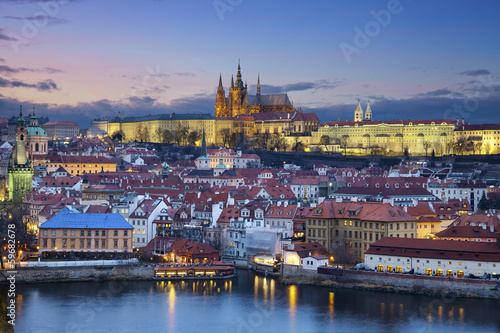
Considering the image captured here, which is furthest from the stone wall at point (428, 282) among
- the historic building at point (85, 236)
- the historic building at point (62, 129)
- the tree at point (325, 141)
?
the historic building at point (62, 129)

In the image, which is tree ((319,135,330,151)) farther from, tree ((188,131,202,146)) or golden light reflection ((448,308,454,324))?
golden light reflection ((448,308,454,324))

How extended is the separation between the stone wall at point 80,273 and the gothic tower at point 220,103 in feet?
278

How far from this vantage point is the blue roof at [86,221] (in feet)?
106

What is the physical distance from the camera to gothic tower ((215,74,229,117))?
115 m

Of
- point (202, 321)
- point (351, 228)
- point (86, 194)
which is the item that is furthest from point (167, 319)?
point (86, 194)

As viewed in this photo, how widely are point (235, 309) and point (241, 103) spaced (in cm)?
9006

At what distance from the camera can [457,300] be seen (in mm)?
26047

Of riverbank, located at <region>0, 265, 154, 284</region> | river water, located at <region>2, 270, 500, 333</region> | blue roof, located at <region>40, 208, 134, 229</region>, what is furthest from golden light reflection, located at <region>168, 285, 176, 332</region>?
blue roof, located at <region>40, 208, 134, 229</region>

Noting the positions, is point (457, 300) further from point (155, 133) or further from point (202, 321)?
point (155, 133)

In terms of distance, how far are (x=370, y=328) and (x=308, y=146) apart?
7814cm

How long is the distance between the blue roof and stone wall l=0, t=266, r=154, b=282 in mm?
2320

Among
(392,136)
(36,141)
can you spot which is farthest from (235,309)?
(392,136)

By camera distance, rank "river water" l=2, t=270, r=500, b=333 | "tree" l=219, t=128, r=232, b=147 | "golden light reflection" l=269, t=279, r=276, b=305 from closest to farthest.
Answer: "river water" l=2, t=270, r=500, b=333, "golden light reflection" l=269, t=279, r=276, b=305, "tree" l=219, t=128, r=232, b=147

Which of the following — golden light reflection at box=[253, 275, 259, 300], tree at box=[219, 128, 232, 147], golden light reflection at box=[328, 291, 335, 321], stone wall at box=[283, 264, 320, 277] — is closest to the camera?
golden light reflection at box=[328, 291, 335, 321]
